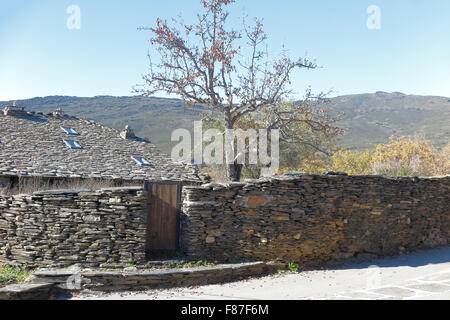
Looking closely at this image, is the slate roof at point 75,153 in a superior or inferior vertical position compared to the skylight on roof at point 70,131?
inferior

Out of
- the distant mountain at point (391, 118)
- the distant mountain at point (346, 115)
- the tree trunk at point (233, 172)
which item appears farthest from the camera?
the distant mountain at point (346, 115)

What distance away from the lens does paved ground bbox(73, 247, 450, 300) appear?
6.89 m

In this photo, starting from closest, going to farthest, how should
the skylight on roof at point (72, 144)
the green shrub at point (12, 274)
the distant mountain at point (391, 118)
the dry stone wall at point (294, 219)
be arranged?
the green shrub at point (12, 274) < the dry stone wall at point (294, 219) < the skylight on roof at point (72, 144) < the distant mountain at point (391, 118)

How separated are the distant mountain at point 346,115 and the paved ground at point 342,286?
51.2 m

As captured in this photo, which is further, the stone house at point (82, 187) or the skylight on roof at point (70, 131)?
the skylight on roof at point (70, 131)

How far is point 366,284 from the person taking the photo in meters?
7.63

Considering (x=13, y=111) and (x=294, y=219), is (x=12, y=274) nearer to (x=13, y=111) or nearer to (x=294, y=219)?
(x=294, y=219)

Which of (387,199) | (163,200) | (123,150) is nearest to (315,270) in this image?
(387,199)

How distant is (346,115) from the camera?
8231 cm

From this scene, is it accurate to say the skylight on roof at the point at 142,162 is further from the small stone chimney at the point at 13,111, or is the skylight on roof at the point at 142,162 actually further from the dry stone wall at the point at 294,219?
the dry stone wall at the point at 294,219

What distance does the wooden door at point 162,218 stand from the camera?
9227 mm

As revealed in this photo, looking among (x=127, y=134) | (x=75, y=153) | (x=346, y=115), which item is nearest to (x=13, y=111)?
(x=75, y=153)

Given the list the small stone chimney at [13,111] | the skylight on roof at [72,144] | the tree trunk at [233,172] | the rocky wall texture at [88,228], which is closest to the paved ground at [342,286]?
the rocky wall texture at [88,228]
